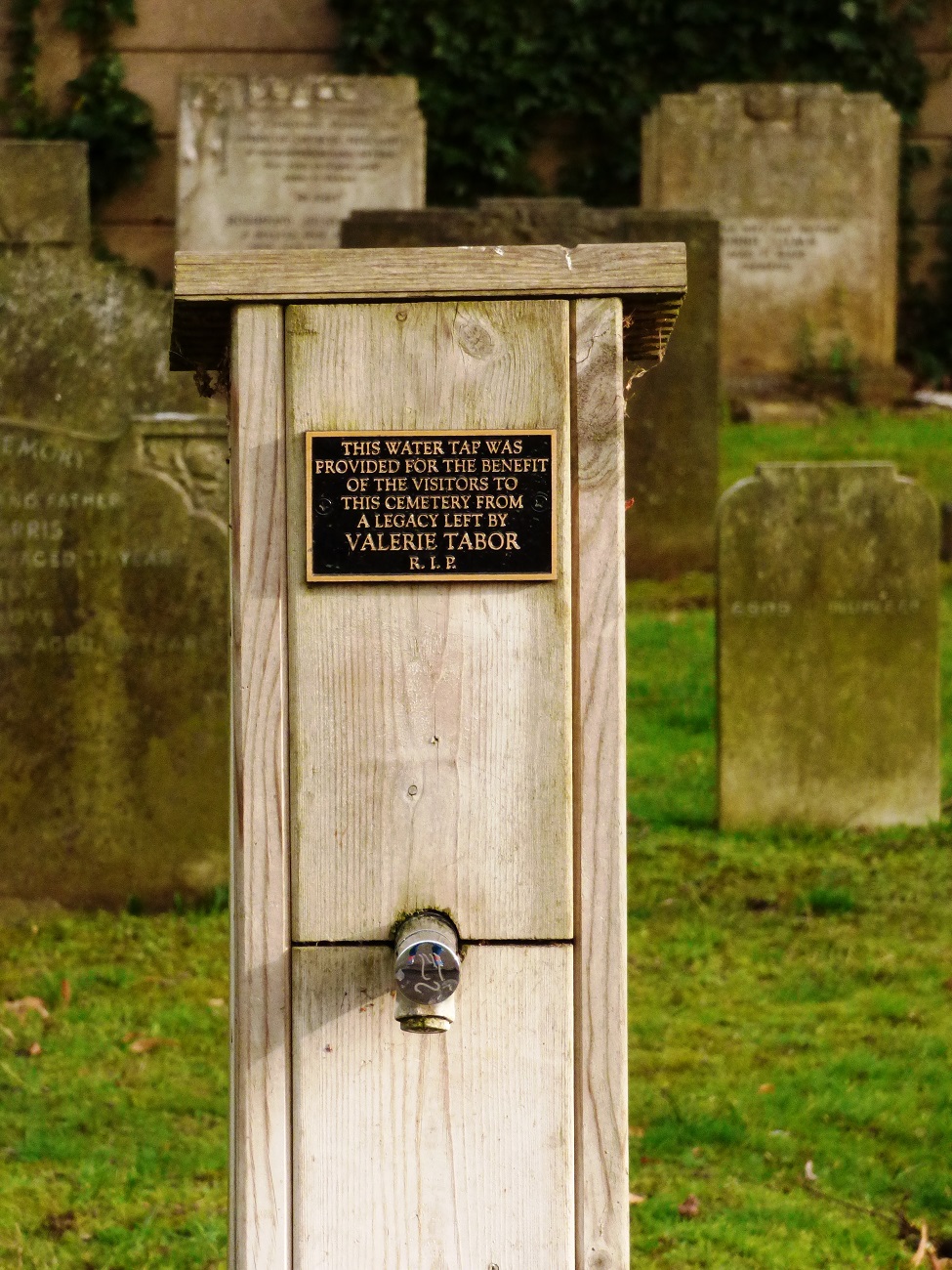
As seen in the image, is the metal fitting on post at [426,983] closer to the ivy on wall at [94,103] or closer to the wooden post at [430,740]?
the wooden post at [430,740]

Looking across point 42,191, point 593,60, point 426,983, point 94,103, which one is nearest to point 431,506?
point 426,983

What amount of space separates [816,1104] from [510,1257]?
1.90 metres

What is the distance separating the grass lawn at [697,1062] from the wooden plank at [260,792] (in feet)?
3.91

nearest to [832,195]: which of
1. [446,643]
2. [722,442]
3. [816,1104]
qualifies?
[722,442]

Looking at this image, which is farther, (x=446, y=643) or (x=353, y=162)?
(x=353, y=162)

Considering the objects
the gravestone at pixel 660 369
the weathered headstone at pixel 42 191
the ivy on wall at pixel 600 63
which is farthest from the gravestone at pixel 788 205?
the weathered headstone at pixel 42 191

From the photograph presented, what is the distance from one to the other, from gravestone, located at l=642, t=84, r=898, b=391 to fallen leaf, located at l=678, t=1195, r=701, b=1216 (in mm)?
9316

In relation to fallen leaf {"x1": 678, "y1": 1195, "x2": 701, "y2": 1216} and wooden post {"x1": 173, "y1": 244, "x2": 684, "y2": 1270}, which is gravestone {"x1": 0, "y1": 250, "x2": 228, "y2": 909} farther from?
wooden post {"x1": 173, "y1": 244, "x2": 684, "y2": 1270}

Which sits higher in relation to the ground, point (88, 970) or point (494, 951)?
point (494, 951)

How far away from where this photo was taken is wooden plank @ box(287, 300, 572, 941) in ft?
6.95

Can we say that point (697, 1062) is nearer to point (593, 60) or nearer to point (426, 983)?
point (426, 983)

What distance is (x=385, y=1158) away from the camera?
217 cm

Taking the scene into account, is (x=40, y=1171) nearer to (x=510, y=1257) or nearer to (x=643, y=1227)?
(x=643, y=1227)

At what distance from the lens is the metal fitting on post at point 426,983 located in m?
2.06
